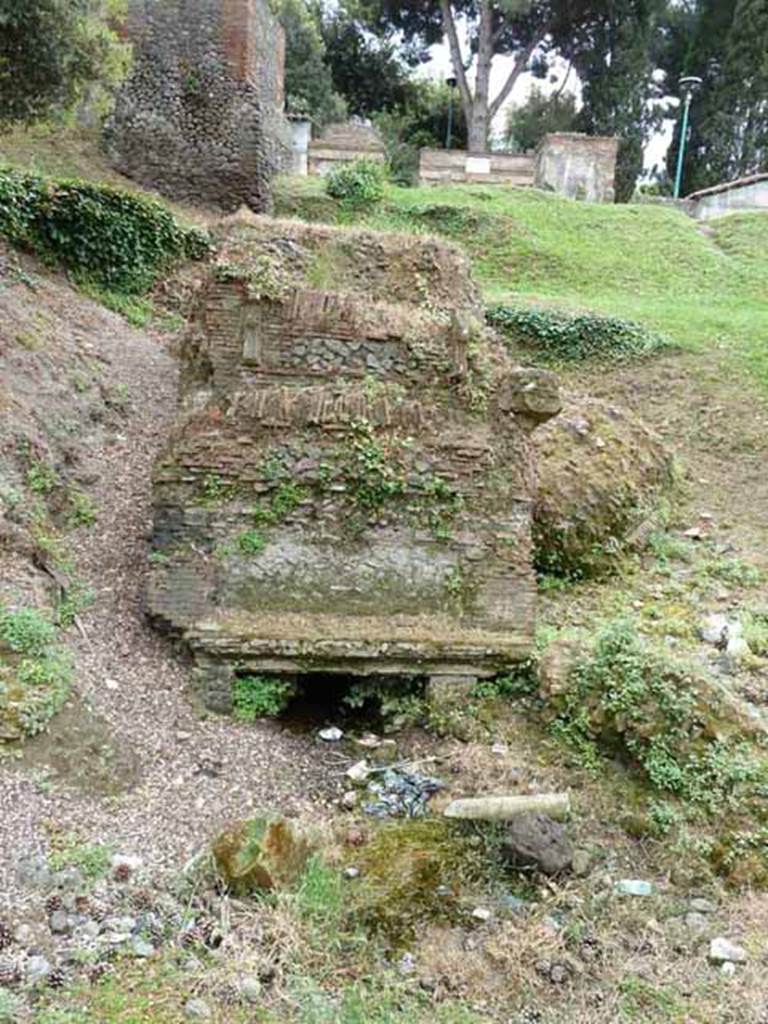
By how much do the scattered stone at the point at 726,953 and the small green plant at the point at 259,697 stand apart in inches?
119

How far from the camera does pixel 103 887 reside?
4.06m

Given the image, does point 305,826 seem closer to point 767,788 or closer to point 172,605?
point 172,605

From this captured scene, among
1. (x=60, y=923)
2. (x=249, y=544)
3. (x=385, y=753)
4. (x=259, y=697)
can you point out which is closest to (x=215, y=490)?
(x=249, y=544)

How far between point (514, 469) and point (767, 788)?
264 centimetres

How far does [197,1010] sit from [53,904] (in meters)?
0.88

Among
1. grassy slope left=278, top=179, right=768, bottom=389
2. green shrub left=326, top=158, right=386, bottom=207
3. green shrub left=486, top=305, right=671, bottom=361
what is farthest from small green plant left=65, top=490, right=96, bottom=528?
green shrub left=326, top=158, right=386, bottom=207

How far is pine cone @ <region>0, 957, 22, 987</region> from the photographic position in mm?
3467

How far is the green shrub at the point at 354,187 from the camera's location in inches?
735

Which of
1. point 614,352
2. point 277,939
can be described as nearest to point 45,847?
point 277,939

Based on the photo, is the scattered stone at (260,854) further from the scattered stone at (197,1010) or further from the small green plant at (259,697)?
the small green plant at (259,697)

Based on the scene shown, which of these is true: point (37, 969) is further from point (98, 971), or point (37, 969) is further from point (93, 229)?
point (93, 229)

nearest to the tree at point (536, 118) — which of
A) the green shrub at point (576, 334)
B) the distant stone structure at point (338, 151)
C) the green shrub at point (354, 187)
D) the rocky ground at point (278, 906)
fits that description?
the distant stone structure at point (338, 151)

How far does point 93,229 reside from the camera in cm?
1266

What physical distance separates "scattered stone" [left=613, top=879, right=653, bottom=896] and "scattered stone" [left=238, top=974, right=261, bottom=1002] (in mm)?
1933
